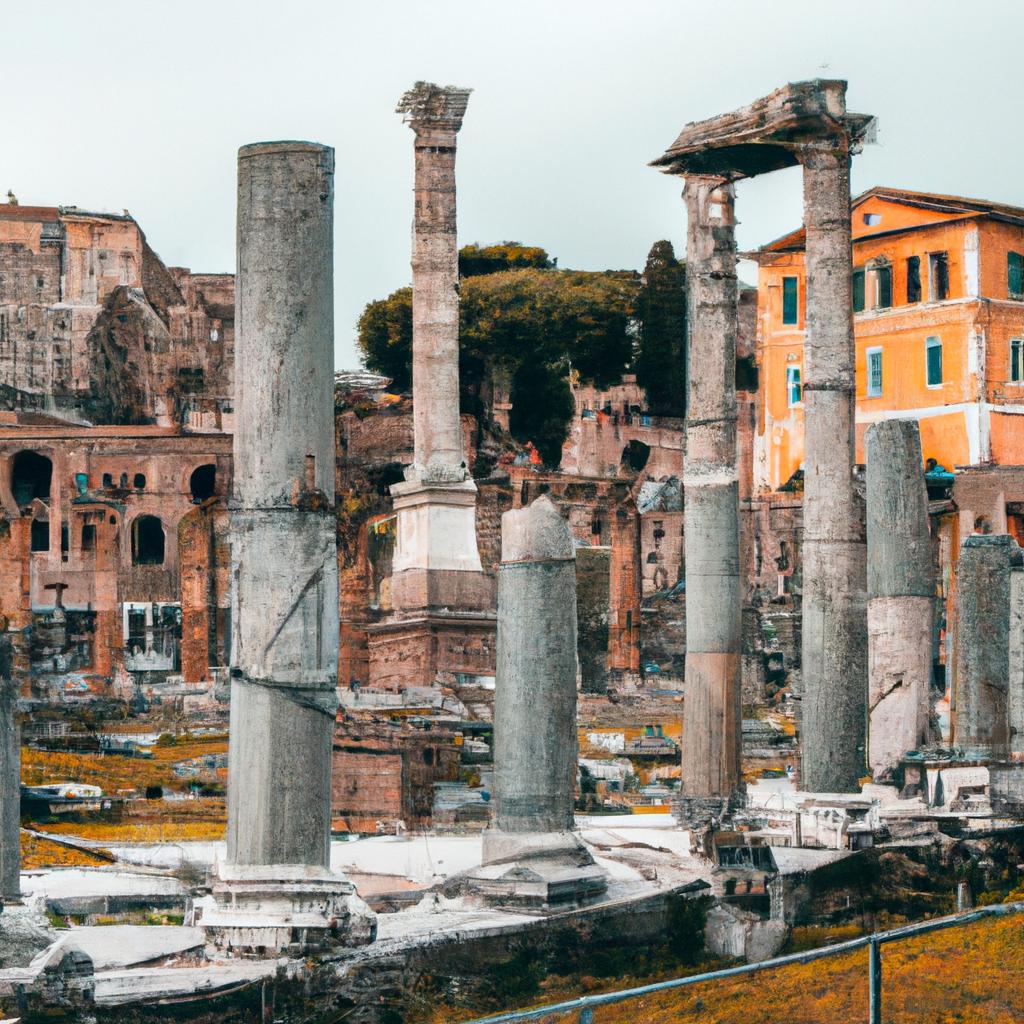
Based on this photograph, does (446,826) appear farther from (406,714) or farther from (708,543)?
(406,714)

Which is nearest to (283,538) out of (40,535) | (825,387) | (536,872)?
(536,872)

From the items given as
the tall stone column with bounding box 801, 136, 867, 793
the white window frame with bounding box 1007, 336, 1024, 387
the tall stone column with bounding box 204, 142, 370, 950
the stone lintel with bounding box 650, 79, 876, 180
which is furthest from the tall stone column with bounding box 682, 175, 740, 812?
the white window frame with bounding box 1007, 336, 1024, 387

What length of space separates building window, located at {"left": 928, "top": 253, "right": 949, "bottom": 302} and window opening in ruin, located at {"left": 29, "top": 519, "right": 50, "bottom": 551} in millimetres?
23552

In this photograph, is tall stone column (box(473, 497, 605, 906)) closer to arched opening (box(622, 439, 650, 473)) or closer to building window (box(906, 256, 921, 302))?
building window (box(906, 256, 921, 302))

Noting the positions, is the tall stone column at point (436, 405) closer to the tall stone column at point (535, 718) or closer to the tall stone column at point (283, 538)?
the tall stone column at point (535, 718)

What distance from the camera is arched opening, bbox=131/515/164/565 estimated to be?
57531 millimetres

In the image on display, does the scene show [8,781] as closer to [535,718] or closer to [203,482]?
[535,718]

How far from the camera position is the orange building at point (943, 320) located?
42.3 m

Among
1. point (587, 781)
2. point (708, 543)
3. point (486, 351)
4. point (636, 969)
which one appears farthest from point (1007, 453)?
point (636, 969)

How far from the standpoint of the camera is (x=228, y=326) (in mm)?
69938

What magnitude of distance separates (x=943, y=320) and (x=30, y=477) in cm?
2605

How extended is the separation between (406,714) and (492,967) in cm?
1574

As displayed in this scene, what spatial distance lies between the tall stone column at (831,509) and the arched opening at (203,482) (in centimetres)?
4024

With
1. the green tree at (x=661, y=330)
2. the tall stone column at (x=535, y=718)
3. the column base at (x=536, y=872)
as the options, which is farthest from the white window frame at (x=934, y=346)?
the column base at (x=536, y=872)
